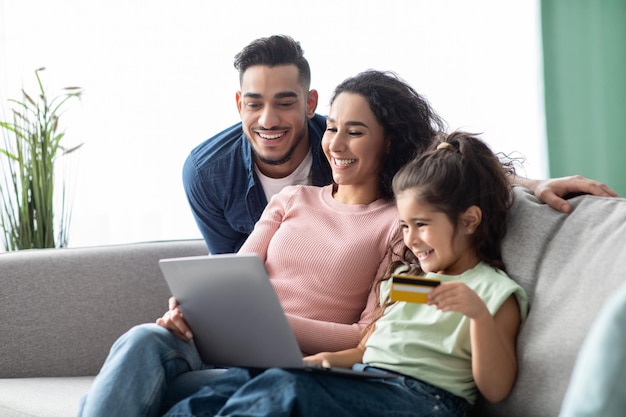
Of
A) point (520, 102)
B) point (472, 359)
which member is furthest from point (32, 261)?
point (520, 102)

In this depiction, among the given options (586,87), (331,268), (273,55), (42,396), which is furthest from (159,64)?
(331,268)

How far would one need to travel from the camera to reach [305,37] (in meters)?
4.32

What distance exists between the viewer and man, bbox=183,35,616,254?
7.96 ft

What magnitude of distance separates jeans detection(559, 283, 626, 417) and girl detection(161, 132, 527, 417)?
0.41 metres

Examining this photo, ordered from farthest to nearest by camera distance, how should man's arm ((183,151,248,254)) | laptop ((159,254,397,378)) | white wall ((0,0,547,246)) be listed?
1. white wall ((0,0,547,246))
2. man's arm ((183,151,248,254))
3. laptop ((159,254,397,378))

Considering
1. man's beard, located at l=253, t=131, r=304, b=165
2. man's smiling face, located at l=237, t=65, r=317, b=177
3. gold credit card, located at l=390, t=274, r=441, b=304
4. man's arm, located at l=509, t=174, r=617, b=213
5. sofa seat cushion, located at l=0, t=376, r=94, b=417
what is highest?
man's smiling face, located at l=237, t=65, r=317, b=177

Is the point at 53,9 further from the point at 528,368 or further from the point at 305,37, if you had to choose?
the point at 528,368

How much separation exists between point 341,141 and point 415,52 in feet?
8.29

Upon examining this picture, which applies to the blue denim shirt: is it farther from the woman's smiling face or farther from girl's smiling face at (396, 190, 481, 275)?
girl's smiling face at (396, 190, 481, 275)

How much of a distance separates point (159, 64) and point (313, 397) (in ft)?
10.2

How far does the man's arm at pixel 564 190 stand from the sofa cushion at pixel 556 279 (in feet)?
0.07

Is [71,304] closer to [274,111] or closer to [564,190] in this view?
[274,111]

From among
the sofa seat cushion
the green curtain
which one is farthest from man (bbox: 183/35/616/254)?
the green curtain

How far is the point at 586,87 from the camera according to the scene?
4461mm
